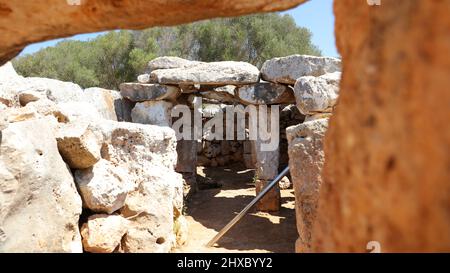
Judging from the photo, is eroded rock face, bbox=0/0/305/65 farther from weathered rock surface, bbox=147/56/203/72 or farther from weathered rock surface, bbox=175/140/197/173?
weathered rock surface, bbox=175/140/197/173

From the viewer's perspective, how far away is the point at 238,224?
6742 mm

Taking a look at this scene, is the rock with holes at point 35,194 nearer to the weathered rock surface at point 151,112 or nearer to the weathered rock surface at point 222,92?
the weathered rock surface at point 151,112

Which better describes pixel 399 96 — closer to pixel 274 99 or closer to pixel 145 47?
pixel 274 99

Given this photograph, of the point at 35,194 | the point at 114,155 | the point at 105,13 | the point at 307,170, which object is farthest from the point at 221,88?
the point at 105,13

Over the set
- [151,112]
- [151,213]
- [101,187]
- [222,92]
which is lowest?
[151,213]

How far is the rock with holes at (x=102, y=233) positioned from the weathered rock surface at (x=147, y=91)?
427cm

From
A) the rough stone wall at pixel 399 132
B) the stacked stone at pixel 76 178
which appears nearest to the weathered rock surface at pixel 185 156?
the stacked stone at pixel 76 178

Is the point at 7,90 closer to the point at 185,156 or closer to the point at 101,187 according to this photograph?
the point at 101,187

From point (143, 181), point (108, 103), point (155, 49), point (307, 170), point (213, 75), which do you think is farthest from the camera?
point (155, 49)

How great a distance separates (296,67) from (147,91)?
9.79ft

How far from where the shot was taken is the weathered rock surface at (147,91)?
768cm

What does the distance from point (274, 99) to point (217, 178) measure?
410 centimetres

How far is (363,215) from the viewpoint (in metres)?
0.77
